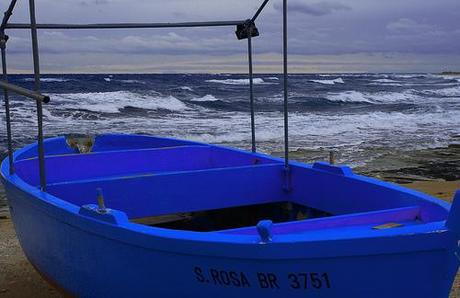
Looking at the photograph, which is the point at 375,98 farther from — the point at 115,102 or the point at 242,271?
the point at 242,271

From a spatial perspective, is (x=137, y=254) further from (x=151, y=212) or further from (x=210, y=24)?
(x=210, y=24)

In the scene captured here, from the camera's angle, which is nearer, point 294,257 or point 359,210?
point 294,257

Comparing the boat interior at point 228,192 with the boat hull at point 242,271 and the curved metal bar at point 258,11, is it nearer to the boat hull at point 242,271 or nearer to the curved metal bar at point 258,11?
the boat hull at point 242,271

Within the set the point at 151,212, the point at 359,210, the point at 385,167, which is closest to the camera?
the point at 359,210

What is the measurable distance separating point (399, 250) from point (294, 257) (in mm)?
477

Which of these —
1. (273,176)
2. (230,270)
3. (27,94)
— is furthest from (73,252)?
(273,176)

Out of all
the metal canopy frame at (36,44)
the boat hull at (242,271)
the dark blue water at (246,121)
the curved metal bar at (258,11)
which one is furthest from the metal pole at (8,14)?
the dark blue water at (246,121)

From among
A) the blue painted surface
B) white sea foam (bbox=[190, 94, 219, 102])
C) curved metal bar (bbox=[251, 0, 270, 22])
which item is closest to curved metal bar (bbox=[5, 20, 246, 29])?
curved metal bar (bbox=[251, 0, 270, 22])

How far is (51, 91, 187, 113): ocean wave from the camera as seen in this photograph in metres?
29.4

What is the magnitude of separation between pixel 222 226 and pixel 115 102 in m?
27.5

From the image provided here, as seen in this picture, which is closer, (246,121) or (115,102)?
(246,121)

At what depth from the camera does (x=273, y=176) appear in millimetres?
4996

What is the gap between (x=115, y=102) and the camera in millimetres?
31797

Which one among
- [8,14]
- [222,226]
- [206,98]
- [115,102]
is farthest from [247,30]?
[206,98]
